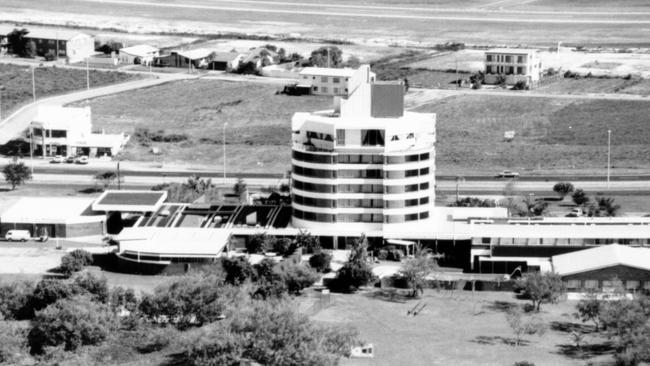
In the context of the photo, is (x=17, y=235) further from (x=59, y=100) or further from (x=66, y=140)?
(x=59, y=100)

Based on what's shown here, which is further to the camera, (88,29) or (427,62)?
(88,29)

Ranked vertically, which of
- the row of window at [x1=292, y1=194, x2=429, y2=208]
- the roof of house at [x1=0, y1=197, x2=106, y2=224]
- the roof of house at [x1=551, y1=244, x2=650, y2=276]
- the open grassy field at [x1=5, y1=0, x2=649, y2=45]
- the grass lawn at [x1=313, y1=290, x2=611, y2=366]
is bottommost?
the grass lawn at [x1=313, y1=290, x2=611, y2=366]

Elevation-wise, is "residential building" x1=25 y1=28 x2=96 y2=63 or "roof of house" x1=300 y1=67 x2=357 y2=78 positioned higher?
"residential building" x1=25 y1=28 x2=96 y2=63

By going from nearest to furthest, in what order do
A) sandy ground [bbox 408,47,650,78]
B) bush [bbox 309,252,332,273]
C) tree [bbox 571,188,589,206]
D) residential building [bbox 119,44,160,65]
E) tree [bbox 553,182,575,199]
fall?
bush [bbox 309,252,332,273]
tree [bbox 571,188,589,206]
tree [bbox 553,182,575,199]
sandy ground [bbox 408,47,650,78]
residential building [bbox 119,44,160,65]

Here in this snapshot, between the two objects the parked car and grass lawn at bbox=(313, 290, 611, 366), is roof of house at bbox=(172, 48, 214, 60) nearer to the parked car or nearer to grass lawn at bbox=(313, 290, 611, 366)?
the parked car

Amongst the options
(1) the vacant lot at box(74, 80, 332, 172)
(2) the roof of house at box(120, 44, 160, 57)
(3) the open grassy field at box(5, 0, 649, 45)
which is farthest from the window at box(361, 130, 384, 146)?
(3) the open grassy field at box(5, 0, 649, 45)

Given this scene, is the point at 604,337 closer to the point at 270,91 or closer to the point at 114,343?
the point at 114,343

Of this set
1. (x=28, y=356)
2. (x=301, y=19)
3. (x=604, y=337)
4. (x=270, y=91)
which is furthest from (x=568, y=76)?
(x=28, y=356)
